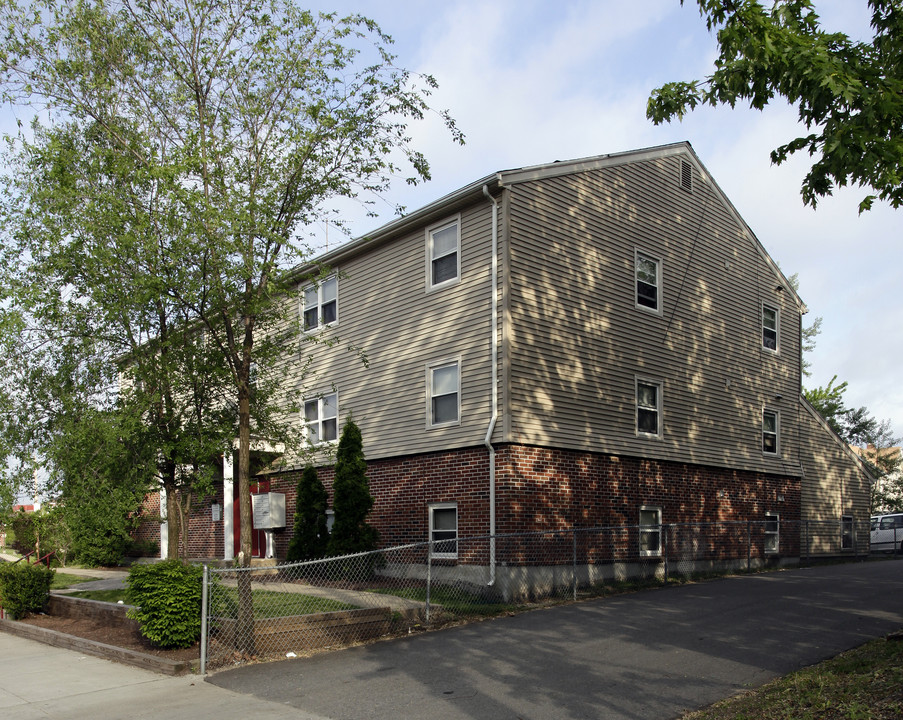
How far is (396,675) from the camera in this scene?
32.3 feet

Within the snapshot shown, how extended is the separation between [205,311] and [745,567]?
1527 centimetres

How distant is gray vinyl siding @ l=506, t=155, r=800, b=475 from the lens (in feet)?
54.7

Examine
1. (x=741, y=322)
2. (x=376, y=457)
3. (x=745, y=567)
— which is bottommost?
(x=745, y=567)

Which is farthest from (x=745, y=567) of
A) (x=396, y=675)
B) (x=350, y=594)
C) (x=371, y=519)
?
(x=396, y=675)

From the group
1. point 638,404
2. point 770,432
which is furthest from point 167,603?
point 770,432

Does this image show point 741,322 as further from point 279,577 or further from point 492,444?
point 279,577

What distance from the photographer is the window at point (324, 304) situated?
68.0ft

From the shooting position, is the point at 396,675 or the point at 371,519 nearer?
the point at 396,675

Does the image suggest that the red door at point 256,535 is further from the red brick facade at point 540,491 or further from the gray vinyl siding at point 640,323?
the gray vinyl siding at point 640,323

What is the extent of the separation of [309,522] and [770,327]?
44.5ft

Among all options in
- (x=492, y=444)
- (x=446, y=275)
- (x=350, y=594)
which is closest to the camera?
(x=350, y=594)

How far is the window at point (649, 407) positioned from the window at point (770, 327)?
5.40 m

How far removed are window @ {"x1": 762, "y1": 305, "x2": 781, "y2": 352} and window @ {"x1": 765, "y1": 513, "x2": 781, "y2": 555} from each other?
4572 millimetres

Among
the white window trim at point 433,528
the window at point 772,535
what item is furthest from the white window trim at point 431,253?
the window at point 772,535
